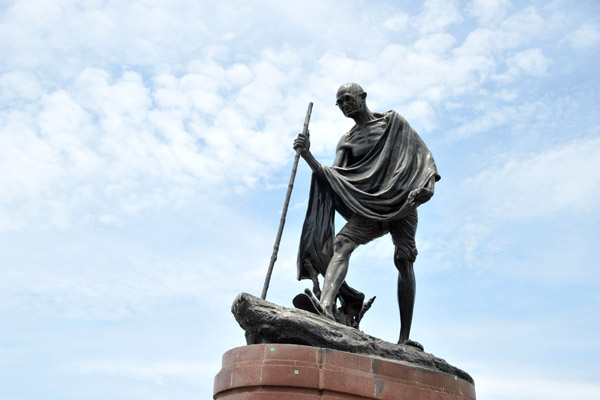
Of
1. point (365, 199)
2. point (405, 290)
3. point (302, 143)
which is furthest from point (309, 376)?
point (302, 143)

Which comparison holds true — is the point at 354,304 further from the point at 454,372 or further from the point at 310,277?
the point at 454,372

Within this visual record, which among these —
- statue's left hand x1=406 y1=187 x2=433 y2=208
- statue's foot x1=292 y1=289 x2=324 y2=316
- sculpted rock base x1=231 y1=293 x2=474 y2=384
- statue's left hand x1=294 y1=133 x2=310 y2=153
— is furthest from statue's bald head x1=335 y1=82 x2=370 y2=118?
sculpted rock base x1=231 y1=293 x2=474 y2=384

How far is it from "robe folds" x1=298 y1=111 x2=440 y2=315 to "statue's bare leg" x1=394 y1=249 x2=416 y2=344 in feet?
1.89

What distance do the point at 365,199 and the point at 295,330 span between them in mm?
2501

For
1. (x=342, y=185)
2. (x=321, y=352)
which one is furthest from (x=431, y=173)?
(x=321, y=352)

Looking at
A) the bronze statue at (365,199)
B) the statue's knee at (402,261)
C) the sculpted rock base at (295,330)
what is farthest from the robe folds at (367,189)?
the sculpted rock base at (295,330)

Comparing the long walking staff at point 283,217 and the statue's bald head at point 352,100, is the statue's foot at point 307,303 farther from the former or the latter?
the statue's bald head at point 352,100

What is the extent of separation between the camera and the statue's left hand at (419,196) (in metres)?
8.86

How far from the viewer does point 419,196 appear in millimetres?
8883

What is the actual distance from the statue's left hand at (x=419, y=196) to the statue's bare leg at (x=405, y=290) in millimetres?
805

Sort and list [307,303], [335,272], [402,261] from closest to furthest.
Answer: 1. [307,303]
2. [335,272]
3. [402,261]

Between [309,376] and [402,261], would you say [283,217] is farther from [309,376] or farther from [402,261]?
[309,376]

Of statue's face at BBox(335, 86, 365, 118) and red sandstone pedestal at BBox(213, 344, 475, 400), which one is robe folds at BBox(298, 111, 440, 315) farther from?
red sandstone pedestal at BBox(213, 344, 475, 400)

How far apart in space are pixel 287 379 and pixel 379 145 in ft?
13.3
